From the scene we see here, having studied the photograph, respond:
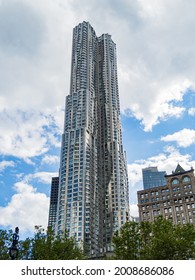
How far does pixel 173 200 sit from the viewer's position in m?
108

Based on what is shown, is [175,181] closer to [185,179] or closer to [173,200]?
[185,179]

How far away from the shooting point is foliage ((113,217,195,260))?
2752 centimetres

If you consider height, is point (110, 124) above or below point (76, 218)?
above

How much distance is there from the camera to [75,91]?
146375 millimetres

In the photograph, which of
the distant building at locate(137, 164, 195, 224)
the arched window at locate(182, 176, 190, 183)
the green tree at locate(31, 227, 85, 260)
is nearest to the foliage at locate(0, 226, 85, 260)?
the green tree at locate(31, 227, 85, 260)

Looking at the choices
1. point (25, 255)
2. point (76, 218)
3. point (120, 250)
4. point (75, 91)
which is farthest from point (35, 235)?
point (75, 91)

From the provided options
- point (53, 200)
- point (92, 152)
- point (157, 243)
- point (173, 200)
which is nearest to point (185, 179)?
point (173, 200)

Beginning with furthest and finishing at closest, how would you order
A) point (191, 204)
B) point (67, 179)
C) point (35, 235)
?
point (67, 179) < point (191, 204) < point (35, 235)

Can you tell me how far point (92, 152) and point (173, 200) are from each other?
1578 inches

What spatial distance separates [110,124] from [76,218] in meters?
55.4

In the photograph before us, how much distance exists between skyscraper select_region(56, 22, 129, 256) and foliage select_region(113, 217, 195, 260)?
6886 centimetres

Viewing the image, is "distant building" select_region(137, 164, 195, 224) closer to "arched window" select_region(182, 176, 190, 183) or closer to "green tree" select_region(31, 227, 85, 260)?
"arched window" select_region(182, 176, 190, 183)
